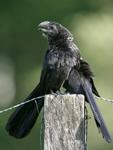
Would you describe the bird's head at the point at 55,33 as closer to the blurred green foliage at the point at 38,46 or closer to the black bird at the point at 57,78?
the black bird at the point at 57,78

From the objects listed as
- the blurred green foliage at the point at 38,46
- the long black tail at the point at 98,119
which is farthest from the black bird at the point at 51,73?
the blurred green foliage at the point at 38,46

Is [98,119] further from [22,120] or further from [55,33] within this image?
[55,33]

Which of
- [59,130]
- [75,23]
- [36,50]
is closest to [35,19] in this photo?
[36,50]

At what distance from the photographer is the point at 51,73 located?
371cm

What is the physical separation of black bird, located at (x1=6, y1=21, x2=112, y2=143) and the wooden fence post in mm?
804

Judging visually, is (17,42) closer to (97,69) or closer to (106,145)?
(97,69)

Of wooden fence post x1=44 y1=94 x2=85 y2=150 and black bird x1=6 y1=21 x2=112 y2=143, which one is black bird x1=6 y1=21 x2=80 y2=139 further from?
wooden fence post x1=44 y1=94 x2=85 y2=150

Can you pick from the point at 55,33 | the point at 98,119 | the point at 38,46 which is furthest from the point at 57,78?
the point at 38,46

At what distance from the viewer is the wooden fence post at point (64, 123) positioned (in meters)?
2.44

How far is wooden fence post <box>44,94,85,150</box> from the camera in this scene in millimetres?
2443

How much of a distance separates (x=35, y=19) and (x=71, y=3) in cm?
122

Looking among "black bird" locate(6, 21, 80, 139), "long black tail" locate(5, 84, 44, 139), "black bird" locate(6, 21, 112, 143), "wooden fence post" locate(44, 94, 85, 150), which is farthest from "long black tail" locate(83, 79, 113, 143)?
"wooden fence post" locate(44, 94, 85, 150)

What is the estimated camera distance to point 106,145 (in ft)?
26.9

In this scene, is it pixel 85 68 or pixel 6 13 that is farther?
pixel 6 13
